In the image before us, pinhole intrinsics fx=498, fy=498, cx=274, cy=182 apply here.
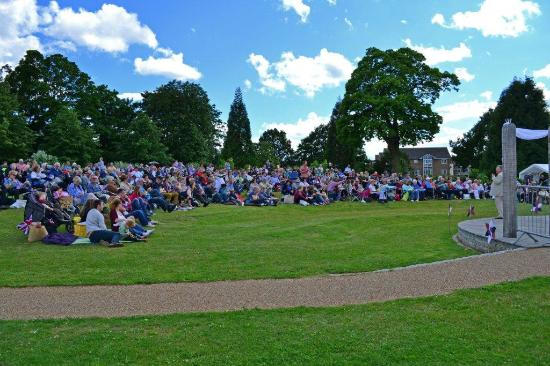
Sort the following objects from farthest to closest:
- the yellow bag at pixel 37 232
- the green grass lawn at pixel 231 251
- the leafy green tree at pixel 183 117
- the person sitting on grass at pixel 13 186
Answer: the leafy green tree at pixel 183 117 < the person sitting on grass at pixel 13 186 < the yellow bag at pixel 37 232 < the green grass lawn at pixel 231 251

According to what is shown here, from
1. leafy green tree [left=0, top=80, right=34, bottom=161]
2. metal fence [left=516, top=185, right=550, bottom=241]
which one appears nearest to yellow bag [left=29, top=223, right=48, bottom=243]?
metal fence [left=516, top=185, right=550, bottom=241]

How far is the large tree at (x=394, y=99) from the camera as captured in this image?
46.6m

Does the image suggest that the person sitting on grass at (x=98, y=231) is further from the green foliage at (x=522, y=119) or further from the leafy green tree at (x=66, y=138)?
the green foliage at (x=522, y=119)

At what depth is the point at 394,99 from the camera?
45750mm

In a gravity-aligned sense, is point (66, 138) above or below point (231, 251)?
above

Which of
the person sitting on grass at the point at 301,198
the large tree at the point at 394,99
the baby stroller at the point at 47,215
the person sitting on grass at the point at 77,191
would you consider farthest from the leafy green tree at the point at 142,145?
the baby stroller at the point at 47,215

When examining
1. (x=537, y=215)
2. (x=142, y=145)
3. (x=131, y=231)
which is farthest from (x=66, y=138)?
(x=537, y=215)

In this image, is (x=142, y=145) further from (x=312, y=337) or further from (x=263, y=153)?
(x=312, y=337)

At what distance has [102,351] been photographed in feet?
18.9

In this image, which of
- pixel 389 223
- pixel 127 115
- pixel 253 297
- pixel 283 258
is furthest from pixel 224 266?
pixel 127 115

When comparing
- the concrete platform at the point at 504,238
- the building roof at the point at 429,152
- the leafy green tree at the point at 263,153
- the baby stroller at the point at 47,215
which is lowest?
the concrete platform at the point at 504,238

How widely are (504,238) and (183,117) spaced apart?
53.1m

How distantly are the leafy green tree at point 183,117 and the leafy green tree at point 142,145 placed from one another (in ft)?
19.2

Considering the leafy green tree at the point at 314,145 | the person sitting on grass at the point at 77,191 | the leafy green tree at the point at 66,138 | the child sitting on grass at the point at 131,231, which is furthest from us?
the leafy green tree at the point at 314,145
